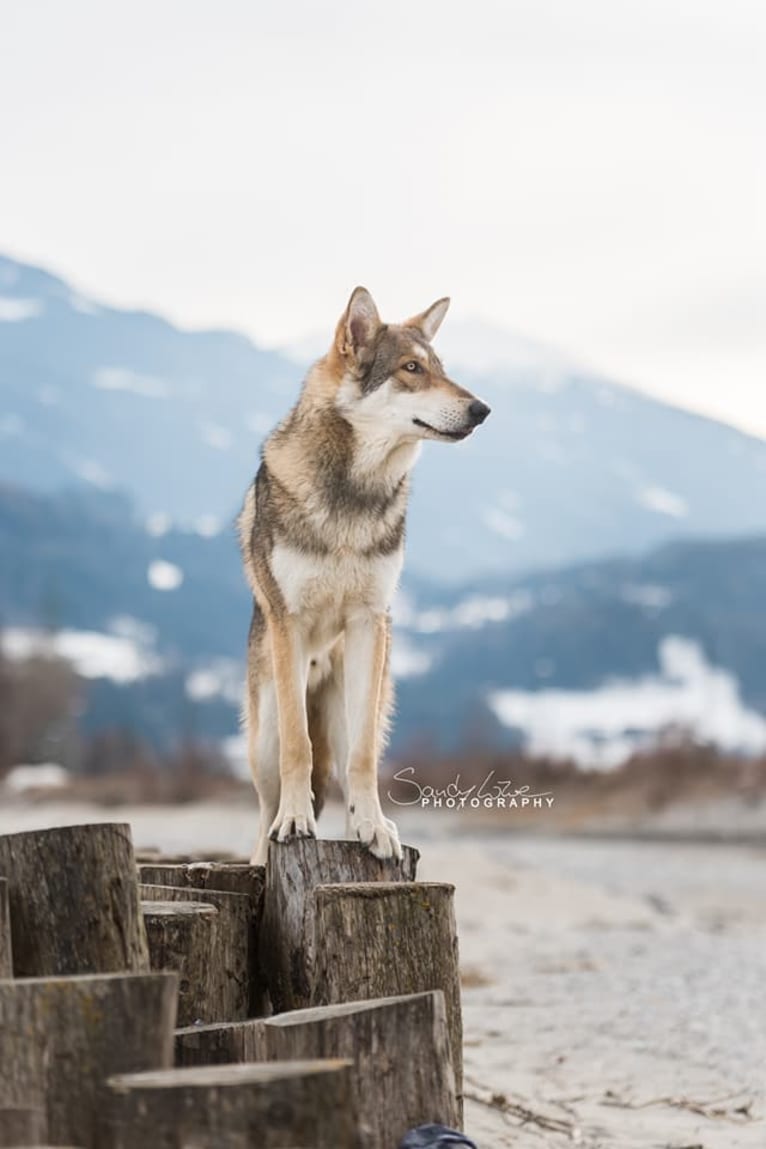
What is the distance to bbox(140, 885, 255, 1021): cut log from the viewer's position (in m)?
5.73

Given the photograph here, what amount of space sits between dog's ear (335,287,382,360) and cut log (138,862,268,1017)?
6.91 feet

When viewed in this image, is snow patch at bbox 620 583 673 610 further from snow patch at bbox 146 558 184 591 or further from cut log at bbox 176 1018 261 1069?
cut log at bbox 176 1018 261 1069

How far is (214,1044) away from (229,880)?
1.23 m

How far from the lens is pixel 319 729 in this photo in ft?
23.3

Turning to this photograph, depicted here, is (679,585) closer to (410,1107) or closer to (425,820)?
(425,820)

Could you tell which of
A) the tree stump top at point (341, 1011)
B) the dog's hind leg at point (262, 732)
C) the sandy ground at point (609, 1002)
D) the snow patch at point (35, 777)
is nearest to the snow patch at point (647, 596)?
the snow patch at point (35, 777)

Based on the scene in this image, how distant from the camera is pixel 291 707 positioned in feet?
21.8

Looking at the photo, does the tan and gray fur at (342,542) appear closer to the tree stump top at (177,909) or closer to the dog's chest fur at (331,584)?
the dog's chest fur at (331,584)

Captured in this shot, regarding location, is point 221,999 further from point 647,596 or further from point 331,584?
point 647,596

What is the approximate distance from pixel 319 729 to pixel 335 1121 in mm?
3238

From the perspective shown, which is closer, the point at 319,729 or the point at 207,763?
the point at 319,729

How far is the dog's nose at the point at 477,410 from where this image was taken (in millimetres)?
6582

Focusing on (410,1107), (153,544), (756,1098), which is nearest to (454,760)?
(756,1098)

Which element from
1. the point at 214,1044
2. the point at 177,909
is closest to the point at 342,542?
the point at 177,909
